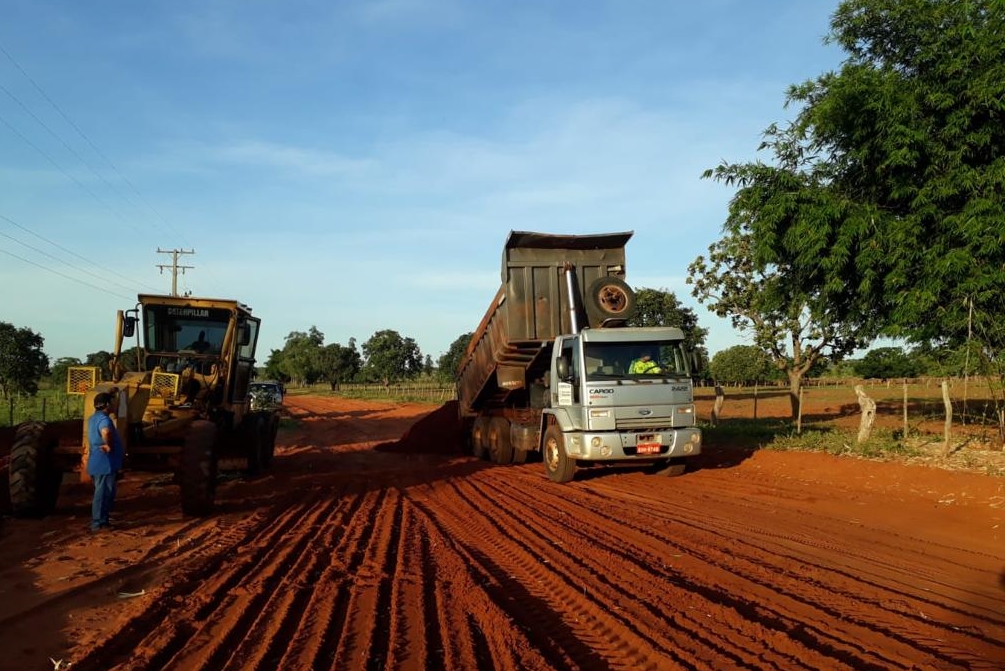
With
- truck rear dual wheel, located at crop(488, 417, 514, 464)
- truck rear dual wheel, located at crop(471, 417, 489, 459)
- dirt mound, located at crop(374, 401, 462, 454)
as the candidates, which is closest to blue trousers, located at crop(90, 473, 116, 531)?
truck rear dual wheel, located at crop(488, 417, 514, 464)

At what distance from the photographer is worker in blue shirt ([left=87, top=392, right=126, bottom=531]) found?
8.22 m

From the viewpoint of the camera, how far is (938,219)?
13914 mm

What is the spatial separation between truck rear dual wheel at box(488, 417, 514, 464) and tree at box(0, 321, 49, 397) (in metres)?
28.7

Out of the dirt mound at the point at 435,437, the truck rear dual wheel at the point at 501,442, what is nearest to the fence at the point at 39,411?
the dirt mound at the point at 435,437

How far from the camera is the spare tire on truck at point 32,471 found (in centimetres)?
868

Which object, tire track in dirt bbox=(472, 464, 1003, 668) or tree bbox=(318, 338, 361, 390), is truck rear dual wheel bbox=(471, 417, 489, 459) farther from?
tree bbox=(318, 338, 361, 390)

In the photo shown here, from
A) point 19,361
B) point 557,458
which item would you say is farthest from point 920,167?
point 19,361

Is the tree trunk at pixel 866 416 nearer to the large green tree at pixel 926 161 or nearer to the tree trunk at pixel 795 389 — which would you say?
the large green tree at pixel 926 161

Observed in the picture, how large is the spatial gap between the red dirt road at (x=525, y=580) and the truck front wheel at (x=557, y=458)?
814 mm

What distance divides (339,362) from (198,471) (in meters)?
89.5

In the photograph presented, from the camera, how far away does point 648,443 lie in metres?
11.7

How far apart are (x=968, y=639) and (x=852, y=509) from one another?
510 cm

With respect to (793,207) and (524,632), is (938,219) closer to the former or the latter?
(793,207)

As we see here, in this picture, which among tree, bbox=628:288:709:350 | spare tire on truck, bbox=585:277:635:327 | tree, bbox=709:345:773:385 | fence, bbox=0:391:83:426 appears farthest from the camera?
tree, bbox=709:345:773:385
